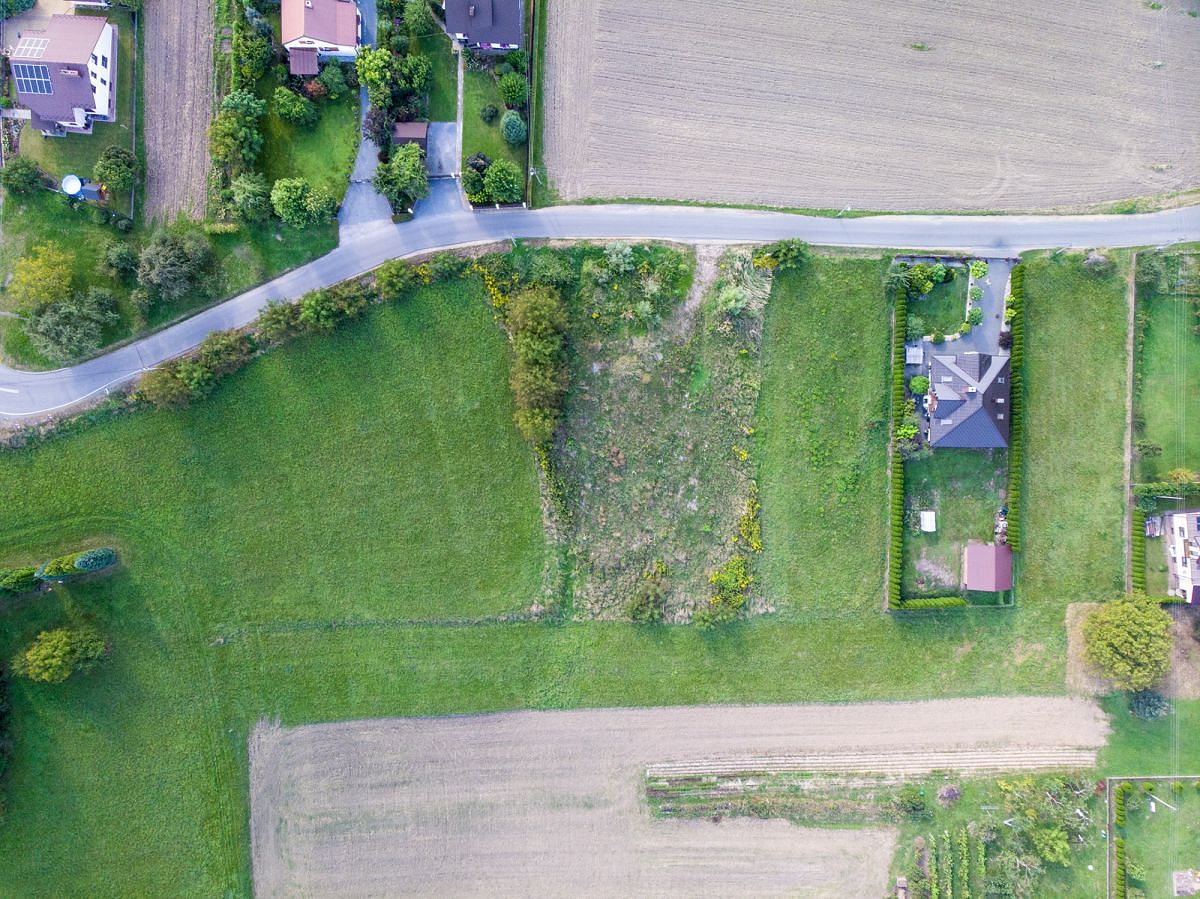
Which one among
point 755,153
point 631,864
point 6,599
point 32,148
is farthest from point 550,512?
point 32,148

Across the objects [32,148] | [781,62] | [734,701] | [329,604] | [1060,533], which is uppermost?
[781,62]

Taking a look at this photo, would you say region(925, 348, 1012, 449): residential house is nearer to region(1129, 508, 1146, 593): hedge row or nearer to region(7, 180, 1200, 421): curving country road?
region(7, 180, 1200, 421): curving country road

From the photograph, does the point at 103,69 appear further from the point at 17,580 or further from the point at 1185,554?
the point at 1185,554

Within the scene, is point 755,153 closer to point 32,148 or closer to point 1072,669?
point 1072,669

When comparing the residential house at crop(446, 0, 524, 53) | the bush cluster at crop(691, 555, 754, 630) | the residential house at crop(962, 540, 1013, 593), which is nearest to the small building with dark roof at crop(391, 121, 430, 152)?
the residential house at crop(446, 0, 524, 53)

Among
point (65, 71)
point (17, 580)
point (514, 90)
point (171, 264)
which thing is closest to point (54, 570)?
point (17, 580)
